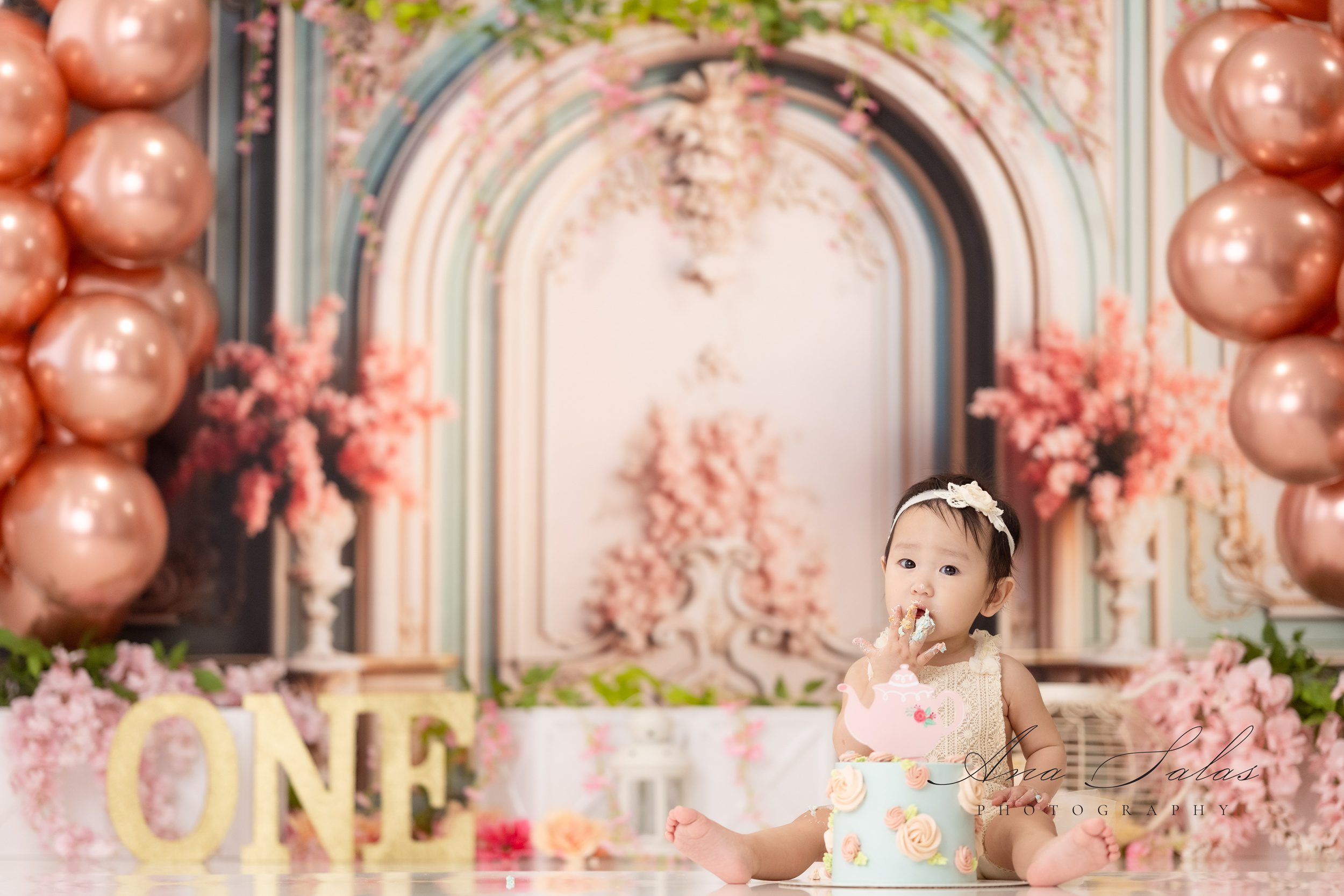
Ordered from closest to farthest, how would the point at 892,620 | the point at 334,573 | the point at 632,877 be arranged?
the point at 892,620 → the point at 632,877 → the point at 334,573

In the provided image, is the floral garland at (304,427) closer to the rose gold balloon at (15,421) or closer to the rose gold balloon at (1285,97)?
the rose gold balloon at (15,421)

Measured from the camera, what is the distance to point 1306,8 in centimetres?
288

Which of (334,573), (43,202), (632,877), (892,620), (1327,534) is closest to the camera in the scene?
(892,620)

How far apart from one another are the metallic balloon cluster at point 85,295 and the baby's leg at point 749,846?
157cm

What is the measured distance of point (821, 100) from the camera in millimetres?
3822

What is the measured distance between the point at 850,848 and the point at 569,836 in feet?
4.94

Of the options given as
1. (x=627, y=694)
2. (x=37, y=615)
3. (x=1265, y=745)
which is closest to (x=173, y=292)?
(x=37, y=615)

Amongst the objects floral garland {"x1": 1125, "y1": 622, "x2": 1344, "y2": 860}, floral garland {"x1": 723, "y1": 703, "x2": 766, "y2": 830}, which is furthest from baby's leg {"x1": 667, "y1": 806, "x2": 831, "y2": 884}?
→ floral garland {"x1": 723, "y1": 703, "x2": 766, "y2": 830}

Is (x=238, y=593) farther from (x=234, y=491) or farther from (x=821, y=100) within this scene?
(x=821, y=100)

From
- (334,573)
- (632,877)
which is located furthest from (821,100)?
(632,877)

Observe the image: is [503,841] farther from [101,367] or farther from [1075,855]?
[1075,855]

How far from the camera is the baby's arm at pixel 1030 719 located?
197 cm

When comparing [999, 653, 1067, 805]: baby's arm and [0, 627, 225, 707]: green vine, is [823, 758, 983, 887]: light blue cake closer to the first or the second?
[999, 653, 1067, 805]: baby's arm

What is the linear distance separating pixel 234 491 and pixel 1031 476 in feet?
6.60
